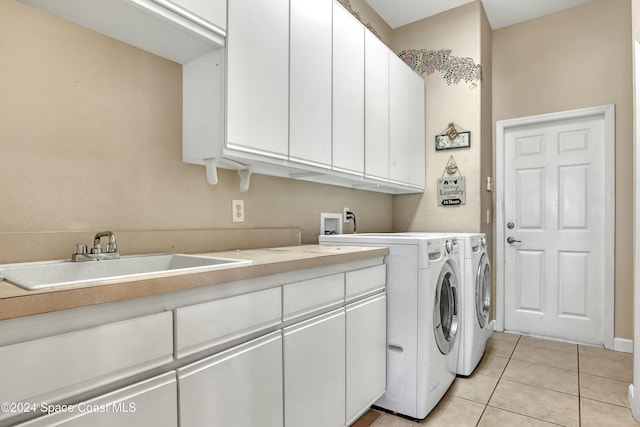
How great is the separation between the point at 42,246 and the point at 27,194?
0.18 m

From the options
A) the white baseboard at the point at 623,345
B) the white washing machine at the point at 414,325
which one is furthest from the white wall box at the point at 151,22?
the white baseboard at the point at 623,345

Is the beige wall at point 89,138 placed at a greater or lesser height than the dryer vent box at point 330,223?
greater

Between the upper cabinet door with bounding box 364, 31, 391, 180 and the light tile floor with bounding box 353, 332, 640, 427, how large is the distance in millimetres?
1503

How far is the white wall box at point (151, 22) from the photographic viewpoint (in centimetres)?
118

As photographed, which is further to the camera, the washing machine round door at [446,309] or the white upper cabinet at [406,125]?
the white upper cabinet at [406,125]

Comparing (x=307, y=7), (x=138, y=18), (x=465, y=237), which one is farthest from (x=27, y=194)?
(x=465, y=237)

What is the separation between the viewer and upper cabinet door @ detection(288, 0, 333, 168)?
1.78 meters

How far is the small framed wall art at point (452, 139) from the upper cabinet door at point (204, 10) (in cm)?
235

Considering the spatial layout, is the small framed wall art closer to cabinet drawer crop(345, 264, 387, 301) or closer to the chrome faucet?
cabinet drawer crop(345, 264, 387, 301)

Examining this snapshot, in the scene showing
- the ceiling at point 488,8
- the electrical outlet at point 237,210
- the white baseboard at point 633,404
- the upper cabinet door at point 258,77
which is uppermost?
the ceiling at point 488,8

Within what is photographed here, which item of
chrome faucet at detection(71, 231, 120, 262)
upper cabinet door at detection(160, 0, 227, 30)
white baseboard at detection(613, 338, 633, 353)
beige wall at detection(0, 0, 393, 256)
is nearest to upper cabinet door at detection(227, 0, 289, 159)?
upper cabinet door at detection(160, 0, 227, 30)

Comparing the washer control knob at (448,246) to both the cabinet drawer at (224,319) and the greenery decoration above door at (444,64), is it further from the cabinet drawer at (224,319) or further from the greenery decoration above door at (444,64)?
the greenery decoration above door at (444,64)

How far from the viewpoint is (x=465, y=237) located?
2.34 m

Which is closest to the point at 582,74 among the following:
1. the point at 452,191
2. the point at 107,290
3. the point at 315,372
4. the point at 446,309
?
the point at 452,191
